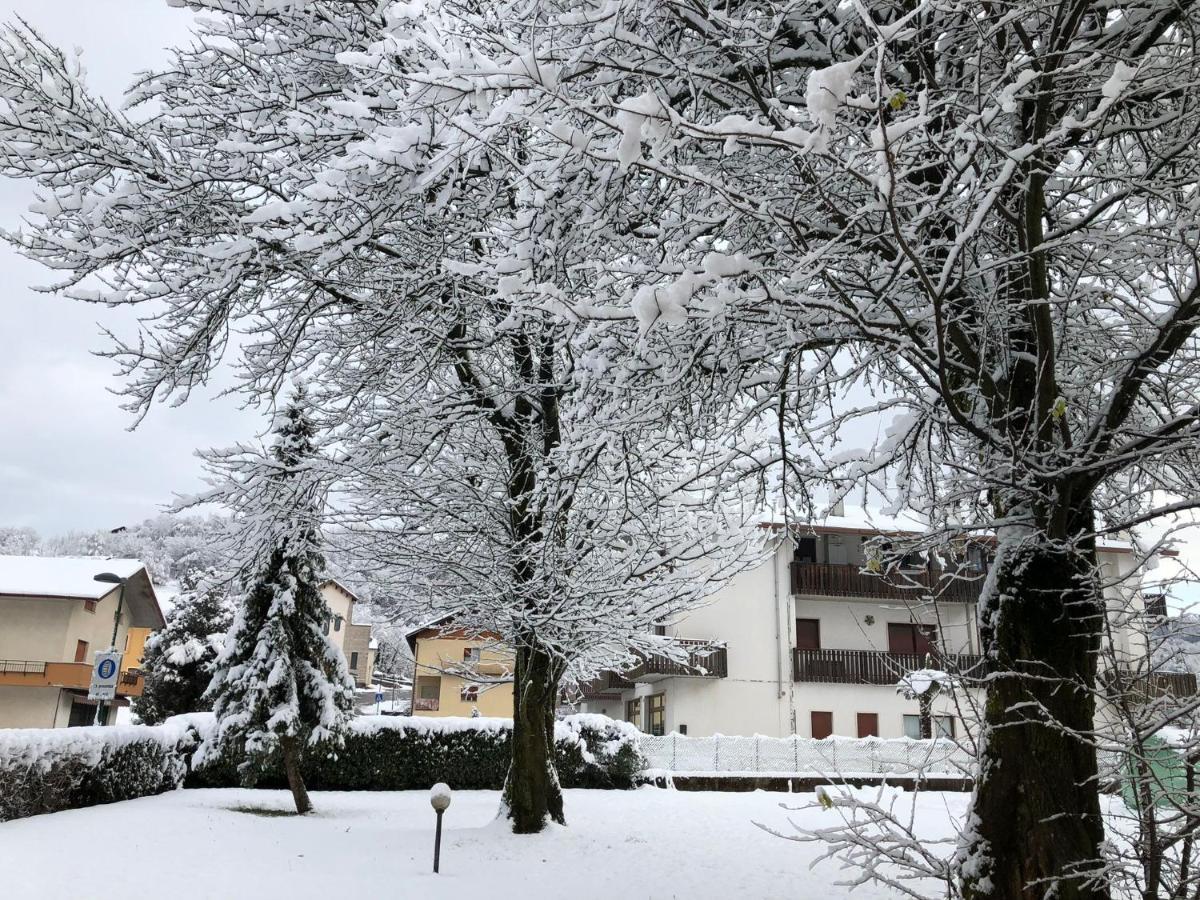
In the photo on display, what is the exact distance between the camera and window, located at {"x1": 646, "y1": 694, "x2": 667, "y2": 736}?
29.5 metres

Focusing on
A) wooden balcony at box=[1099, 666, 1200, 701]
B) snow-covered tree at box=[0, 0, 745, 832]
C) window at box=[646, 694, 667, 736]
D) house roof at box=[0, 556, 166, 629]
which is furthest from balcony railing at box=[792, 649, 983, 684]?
wooden balcony at box=[1099, 666, 1200, 701]

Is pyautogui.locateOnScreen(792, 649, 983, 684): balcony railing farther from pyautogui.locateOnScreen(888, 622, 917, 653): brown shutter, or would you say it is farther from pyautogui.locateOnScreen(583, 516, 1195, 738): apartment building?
pyautogui.locateOnScreen(888, 622, 917, 653): brown shutter

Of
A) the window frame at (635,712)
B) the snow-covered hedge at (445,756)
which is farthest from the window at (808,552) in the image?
the snow-covered hedge at (445,756)

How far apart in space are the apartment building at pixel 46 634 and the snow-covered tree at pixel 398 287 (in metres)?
25.1

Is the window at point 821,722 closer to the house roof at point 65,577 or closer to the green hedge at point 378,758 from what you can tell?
the green hedge at point 378,758

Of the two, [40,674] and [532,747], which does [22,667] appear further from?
[532,747]

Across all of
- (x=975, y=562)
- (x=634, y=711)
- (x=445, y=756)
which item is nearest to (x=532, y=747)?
(x=975, y=562)

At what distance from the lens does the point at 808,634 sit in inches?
1170

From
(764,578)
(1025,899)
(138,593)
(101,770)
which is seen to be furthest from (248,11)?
(138,593)

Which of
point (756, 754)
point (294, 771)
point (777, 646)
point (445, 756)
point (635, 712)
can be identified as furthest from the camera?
→ point (635, 712)

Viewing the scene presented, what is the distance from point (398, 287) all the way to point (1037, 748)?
548 cm

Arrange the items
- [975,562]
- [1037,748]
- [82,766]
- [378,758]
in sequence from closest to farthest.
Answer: [1037,748] < [975,562] < [82,766] < [378,758]

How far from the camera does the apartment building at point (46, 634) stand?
101 feet

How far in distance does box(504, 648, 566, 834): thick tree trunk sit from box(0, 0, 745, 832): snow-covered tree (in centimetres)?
3
